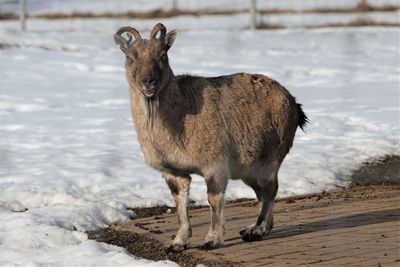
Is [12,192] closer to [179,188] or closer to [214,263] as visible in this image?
[179,188]

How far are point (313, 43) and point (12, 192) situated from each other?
16.7 metres

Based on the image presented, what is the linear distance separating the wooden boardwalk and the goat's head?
1.33m

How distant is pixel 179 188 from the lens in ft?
27.5

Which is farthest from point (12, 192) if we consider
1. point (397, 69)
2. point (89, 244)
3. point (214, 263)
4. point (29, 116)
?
point (397, 69)

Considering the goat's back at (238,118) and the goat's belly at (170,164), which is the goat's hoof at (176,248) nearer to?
the goat's belly at (170,164)

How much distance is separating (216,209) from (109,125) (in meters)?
6.69

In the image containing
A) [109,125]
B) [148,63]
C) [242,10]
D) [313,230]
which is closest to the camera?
[148,63]

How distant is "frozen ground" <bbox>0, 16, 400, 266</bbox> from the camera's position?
9.16 m

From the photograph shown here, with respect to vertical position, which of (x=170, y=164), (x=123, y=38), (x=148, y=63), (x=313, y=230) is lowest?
(x=313, y=230)

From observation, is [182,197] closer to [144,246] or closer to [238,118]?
[144,246]

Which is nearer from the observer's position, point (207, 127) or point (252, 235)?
point (207, 127)

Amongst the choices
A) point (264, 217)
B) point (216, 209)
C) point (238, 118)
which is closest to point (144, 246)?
point (216, 209)

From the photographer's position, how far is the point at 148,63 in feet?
26.2

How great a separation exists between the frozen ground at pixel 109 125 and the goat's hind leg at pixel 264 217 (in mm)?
1151
